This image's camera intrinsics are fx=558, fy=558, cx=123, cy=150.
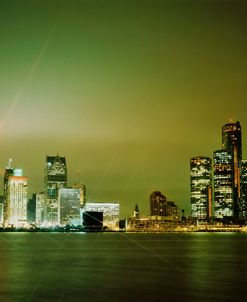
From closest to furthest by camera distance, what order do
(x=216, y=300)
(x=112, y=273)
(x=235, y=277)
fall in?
(x=216, y=300) → (x=235, y=277) → (x=112, y=273)

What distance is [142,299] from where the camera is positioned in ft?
130

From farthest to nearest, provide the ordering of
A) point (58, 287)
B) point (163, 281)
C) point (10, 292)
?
point (163, 281) → point (58, 287) → point (10, 292)

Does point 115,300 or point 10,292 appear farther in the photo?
point 10,292

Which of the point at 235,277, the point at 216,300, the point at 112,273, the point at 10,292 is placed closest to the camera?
the point at 216,300

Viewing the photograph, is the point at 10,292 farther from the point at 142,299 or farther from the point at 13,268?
the point at 13,268

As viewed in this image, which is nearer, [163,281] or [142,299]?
[142,299]

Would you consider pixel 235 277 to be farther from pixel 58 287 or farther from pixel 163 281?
pixel 58 287

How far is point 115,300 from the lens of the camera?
39281 mm

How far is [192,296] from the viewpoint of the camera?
134 feet

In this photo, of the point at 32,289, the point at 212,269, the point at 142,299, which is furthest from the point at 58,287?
→ the point at 212,269

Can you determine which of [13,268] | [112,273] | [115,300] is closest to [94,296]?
[115,300]

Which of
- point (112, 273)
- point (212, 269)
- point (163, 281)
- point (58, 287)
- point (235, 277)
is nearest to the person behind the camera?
point (58, 287)

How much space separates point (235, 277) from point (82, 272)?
1643cm

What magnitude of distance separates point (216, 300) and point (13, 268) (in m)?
33.0
